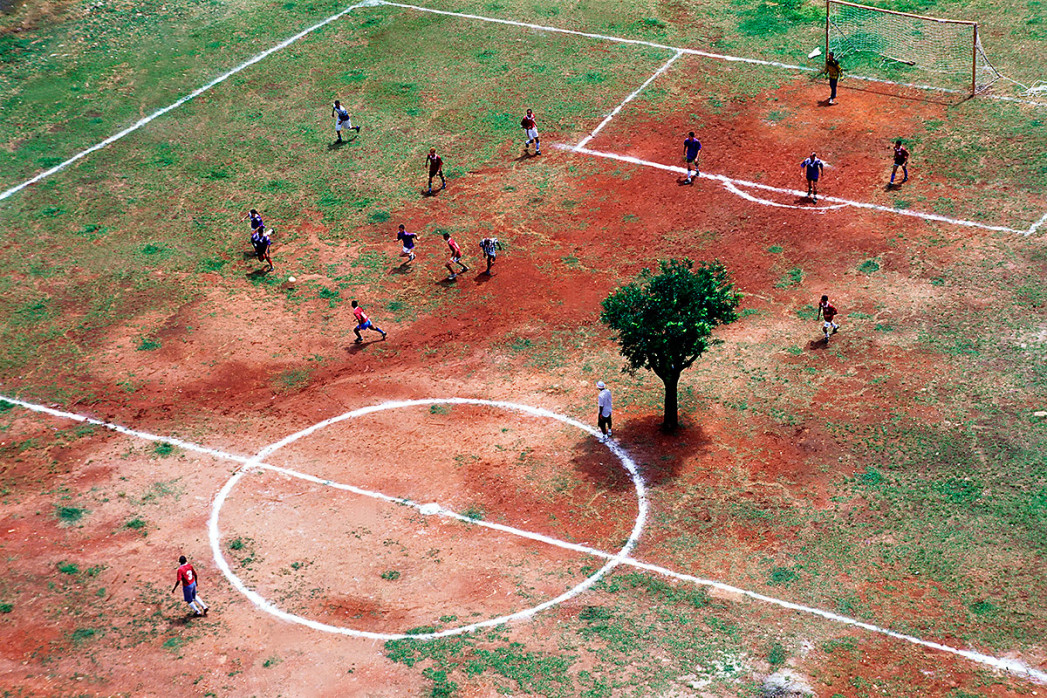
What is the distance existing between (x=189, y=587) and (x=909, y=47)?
37715 mm

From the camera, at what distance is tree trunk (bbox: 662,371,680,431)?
31.9 m

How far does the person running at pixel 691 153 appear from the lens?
43.1 m

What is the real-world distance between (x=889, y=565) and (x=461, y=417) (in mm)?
12420

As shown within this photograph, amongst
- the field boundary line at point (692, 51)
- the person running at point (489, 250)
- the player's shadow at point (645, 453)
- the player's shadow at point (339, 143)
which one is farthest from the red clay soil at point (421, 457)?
the field boundary line at point (692, 51)

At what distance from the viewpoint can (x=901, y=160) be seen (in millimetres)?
41344

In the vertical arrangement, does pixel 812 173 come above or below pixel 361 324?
above

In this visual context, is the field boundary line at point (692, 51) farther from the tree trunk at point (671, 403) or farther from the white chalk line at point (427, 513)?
the white chalk line at point (427, 513)

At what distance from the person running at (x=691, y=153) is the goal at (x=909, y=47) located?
10065 mm

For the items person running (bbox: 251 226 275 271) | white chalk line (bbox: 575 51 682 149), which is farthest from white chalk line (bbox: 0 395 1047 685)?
white chalk line (bbox: 575 51 682 149)

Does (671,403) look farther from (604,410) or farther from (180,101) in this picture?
(180,101)

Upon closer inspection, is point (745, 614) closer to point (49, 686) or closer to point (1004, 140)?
point (49, 686)

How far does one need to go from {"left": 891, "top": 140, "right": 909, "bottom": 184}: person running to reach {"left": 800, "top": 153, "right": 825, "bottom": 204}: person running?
2.52 m

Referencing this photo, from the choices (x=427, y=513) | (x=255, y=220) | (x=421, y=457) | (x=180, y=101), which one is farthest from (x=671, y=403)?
(x=180, y=101)

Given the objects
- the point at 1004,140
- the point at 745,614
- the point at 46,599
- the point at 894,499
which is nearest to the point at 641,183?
the point at 1004,140
